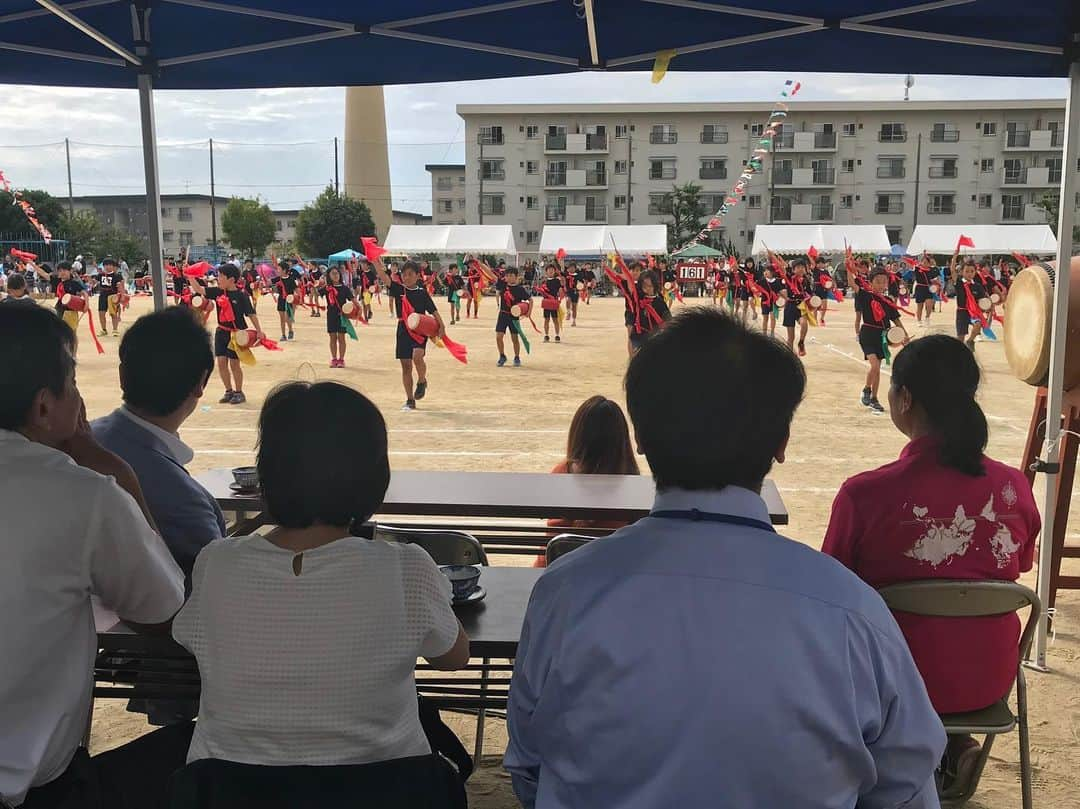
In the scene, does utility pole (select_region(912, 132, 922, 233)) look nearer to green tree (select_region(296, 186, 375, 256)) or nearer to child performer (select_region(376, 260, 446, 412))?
green tree (select_region(296, 186, 375, 256))

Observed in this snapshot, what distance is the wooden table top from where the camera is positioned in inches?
116

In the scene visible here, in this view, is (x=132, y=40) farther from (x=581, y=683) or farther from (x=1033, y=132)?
(x=1033, y=132)

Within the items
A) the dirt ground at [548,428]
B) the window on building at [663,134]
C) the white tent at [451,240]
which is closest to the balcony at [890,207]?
the window on building at [663,134]

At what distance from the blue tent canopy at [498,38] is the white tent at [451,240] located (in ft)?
103

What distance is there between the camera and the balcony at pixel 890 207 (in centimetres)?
5055

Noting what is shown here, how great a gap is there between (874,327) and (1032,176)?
4700cm

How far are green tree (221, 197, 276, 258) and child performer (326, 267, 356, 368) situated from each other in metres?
48.0

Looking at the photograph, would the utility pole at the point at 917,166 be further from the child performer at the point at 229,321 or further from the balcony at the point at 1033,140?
the child performer at the point at 229,321

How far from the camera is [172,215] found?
256 ft

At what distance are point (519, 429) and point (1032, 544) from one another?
20.4ft

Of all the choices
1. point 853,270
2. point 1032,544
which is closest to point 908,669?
point 1032,544

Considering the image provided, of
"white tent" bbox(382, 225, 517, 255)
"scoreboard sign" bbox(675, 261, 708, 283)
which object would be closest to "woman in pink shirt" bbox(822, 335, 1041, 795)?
"scoreboard sign" bbox(675, 261, 708, 283)

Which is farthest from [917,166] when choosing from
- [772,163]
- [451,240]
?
[451,240]

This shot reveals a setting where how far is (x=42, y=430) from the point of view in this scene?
176 centimetres
